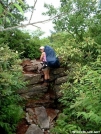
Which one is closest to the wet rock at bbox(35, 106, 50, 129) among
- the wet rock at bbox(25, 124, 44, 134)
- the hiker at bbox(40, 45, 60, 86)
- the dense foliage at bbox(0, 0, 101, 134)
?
the wet rock at bbox(25, 124, 44, 134)

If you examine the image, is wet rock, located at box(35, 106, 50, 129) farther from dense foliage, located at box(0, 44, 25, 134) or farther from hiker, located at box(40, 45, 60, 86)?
hiker, located at box(40, 45, 60, 86)

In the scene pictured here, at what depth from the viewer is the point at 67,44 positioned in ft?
24.9

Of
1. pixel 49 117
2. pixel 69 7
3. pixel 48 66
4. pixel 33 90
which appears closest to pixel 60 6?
pixel 69 7

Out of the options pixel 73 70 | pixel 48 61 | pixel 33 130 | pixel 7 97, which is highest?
pixel 48 61

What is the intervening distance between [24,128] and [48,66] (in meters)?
2.50

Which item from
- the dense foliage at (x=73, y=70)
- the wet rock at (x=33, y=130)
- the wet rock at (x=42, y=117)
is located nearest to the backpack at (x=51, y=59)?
the dense foliage at (x=73, y=70)

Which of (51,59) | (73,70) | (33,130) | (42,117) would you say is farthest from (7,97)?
(51,59)

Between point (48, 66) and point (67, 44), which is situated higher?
point (67, 44)

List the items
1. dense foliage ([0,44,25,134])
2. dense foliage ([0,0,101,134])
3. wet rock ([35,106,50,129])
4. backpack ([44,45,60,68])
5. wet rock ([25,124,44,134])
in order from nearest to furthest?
dense foliage ([0,0,101,134])
dense foliage ([0,44,25,134])
wet rock ([25,124,44,134])
wet rock ([35,106,50,129])
backpack ([44,45,60,68])

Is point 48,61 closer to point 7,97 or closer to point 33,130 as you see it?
point 7,97

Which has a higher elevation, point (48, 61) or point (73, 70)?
point (48, 61)

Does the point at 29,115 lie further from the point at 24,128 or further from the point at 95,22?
the point at 95,22

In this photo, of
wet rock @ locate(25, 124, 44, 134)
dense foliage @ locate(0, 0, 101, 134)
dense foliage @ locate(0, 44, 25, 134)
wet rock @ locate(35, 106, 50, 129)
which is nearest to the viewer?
dense foliage @ locate(0, 0, 101, 134)

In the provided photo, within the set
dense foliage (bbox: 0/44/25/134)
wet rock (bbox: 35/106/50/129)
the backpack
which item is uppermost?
the backpack
